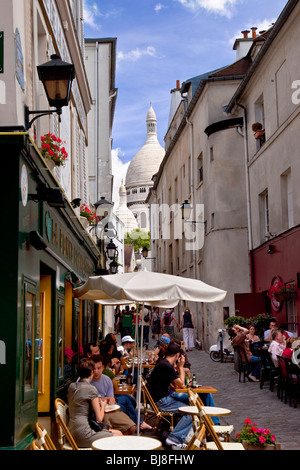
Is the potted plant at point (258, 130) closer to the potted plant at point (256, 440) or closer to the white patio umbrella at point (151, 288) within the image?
the white patio umbrella at point (151, 288)

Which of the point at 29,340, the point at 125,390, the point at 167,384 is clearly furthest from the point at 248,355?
the point at 29,340

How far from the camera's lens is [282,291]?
18031 mm

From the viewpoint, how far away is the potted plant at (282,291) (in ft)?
58.6

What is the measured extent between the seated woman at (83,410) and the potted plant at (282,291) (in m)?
11.0

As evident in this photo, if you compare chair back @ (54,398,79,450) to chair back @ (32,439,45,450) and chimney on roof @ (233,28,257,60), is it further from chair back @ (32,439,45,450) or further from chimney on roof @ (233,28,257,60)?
chimney on roof @ (233,28,257,60)

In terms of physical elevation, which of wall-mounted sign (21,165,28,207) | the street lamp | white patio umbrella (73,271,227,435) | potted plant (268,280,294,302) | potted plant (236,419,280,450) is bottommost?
potted plant (236,419,280,450)

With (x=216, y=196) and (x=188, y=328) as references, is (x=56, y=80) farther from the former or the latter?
(x=188, y=328)

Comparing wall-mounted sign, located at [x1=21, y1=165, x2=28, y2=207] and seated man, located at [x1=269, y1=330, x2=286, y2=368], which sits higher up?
wall-mounted sign, located at [x1=21, y1=165, x2=28, y2=207]

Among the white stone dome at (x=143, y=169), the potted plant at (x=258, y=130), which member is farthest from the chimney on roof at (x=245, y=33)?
the white stone dome at (x=143, y=169)

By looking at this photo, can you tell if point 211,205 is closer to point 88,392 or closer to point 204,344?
point 204,344

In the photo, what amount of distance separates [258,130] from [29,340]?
15317 millimetres

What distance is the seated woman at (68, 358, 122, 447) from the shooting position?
705cm

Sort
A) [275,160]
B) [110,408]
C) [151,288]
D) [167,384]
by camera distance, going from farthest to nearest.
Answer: [275,160]
[167,384]
[110,408]
[151,288]

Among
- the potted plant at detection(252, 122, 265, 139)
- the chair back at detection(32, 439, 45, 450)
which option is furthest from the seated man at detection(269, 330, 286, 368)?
the chair back at detection(32, 439, 45, 450)
